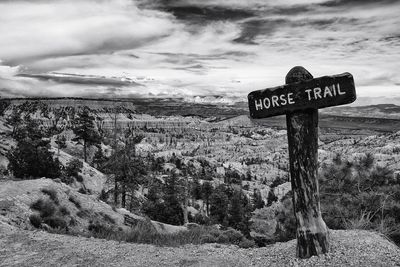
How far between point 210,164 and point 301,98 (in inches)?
Answer: 7219

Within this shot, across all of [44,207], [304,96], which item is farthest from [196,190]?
[304,96]

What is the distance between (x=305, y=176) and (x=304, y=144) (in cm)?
58

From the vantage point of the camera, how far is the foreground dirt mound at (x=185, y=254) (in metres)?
7.06

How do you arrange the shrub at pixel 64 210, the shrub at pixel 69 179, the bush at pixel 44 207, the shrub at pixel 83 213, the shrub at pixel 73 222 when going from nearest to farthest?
the bush at pixel 44 207 < the shrub at pixel 73 222 < the shrub at pixel 64 210 < the shrub at pixel 83 213 < the shrub at pixel 69 179

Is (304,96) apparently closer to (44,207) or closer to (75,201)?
(44,207)

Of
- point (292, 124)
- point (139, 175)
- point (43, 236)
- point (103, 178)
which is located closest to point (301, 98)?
point (292, 124)

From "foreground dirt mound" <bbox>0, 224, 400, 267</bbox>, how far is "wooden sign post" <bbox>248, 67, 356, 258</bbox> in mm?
410

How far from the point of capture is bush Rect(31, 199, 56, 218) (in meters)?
14.4

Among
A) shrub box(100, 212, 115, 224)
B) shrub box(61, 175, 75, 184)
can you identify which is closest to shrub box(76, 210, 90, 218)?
shrub box(100, 212, 115, 224)

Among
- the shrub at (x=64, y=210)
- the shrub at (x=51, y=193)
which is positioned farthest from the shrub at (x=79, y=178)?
the shrub at (x=64, y=210)

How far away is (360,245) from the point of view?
756cm

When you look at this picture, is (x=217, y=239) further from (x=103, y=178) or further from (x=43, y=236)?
(x=103, y=178)

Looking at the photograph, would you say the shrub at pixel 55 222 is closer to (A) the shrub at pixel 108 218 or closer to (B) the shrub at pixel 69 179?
(A) the shrub at pixel 108 218

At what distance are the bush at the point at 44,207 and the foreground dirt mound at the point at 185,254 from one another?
4675 mm
